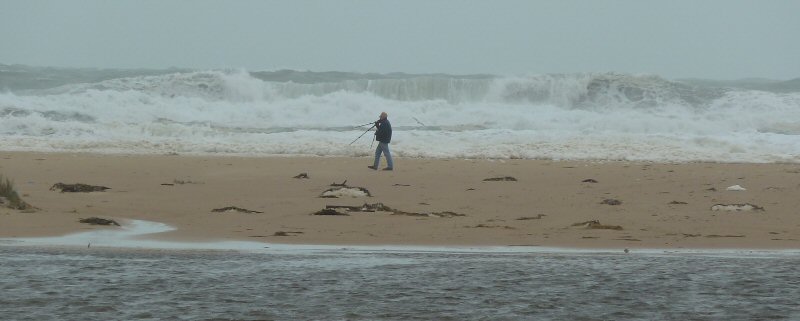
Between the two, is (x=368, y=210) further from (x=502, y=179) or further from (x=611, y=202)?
(x=502, y=179)

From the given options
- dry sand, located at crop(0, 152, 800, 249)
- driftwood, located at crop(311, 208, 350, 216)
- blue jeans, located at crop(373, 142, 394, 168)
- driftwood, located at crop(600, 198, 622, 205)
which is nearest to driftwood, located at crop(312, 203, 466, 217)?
driftwood, located at crop(311, 208, 350, 216)

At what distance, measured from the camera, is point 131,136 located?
2428 cm

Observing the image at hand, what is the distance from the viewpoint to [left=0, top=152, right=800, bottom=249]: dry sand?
32.6 ft

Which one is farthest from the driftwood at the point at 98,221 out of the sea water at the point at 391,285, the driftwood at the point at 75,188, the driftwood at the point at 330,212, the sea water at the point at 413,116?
the sea water at the point at 413,116

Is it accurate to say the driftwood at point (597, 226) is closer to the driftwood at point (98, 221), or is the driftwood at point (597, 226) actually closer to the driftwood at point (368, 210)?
the driftwood at point (368, 210)

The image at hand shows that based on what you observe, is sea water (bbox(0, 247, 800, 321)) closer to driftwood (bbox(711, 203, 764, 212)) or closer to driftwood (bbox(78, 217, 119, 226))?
driftwood (bbox(78, 217, 119, 226))

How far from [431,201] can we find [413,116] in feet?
57.2

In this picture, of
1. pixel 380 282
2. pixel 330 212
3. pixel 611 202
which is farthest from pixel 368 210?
A: pixel 380 282

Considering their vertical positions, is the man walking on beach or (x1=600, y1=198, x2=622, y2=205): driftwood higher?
the man walking on beach

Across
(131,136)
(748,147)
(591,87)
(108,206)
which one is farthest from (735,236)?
(591,87)

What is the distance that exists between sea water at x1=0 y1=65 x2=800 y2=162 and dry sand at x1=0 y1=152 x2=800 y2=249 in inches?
124

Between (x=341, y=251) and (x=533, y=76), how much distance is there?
92.8 ft

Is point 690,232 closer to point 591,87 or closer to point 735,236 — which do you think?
point 735,236

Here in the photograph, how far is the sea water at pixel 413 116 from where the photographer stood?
22203mm
